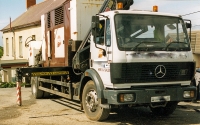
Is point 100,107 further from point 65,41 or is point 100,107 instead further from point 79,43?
point 65,41

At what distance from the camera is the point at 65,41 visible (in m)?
9.87

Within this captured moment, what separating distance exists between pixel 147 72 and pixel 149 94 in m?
0.51

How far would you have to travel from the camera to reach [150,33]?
7328 millimetres

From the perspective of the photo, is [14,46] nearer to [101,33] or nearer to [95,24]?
[101,33]

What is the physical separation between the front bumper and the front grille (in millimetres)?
228

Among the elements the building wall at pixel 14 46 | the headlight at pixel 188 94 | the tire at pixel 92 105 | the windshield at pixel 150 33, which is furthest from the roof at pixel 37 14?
the headlight at pixel 188 94

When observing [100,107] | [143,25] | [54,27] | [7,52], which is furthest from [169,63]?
[7,52]

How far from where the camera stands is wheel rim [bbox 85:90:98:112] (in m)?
7.57

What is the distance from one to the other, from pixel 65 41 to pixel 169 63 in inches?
153

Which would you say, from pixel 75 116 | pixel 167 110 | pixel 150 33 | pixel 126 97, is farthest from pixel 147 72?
pixel 75 116

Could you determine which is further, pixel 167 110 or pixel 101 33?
pixel 167 110

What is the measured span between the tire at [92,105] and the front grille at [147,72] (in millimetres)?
954

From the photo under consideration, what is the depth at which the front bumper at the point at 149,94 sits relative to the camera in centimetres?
674

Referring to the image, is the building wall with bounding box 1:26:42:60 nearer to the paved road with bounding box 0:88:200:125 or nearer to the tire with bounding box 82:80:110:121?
the paved road with bounding box 0:88:200:125
